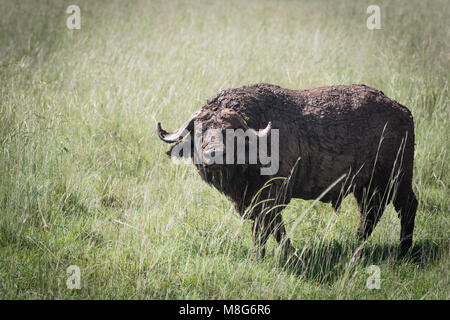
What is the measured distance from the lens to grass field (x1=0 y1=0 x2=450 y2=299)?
12.4 feet

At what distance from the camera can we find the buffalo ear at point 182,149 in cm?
416

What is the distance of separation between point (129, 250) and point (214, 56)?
5588 millimetres

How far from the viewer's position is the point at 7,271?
3709 mm

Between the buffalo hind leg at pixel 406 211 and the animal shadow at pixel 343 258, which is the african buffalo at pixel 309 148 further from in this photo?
the animal shadow at pixel 343 258

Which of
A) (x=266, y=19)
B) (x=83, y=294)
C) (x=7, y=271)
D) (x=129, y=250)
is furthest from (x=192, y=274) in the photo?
(x=266, y=19)

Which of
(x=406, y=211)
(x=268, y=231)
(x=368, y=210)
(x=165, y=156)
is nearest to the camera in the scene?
(x=268, y=231)

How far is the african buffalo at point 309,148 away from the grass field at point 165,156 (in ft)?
1.07

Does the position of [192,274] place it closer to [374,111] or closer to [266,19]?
[374,111]

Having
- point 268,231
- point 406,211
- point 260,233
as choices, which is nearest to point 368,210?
point 406,211

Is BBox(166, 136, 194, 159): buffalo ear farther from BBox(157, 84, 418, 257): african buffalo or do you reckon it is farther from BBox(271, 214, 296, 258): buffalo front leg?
BBox(271, 214, 296, 258): buffalo front leg

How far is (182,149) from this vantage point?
4.19m

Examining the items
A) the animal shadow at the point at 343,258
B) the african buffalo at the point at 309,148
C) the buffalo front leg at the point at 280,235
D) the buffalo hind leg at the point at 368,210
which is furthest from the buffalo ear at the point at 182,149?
the buffalo hind leg at the point at 368,210

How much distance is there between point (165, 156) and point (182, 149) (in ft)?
5.95

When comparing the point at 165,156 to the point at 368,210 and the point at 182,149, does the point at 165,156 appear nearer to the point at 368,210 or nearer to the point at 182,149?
the point at 182,149
